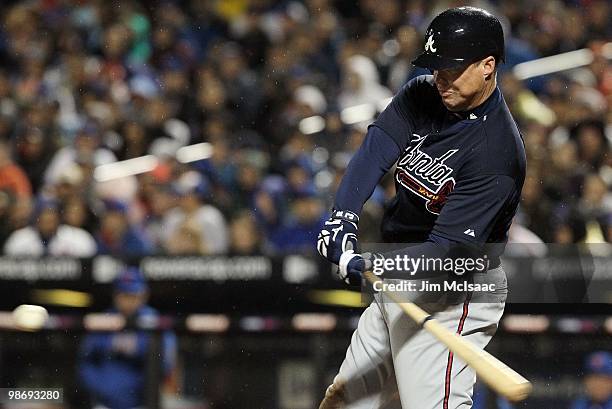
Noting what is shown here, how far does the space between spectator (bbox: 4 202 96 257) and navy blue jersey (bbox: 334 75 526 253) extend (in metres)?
3.39

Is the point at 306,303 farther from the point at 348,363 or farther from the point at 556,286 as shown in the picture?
the point at 348,363

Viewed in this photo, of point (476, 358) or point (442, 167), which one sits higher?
point (442, 167)

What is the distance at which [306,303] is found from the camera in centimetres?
580

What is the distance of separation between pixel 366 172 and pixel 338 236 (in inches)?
10.3

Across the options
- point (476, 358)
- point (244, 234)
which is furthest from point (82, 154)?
point (476, 358)

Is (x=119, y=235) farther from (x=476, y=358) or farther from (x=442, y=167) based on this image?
(x=476, y=358)

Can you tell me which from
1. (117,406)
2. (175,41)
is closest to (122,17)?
(175,41)

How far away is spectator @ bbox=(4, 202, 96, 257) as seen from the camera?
711cm

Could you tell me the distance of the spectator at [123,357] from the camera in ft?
18.4

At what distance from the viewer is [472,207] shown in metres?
3.91

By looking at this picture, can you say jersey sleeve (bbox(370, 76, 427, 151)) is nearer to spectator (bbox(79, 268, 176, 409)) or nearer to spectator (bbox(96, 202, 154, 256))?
spectator (bbox(79, 268, 176, 409))

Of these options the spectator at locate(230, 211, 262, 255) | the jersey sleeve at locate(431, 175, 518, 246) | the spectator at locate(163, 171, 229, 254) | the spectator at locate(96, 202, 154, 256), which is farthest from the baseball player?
the spectator at locate(96, 202, 154, 256)

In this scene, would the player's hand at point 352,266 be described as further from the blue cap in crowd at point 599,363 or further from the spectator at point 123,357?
the spectator at point 123,357

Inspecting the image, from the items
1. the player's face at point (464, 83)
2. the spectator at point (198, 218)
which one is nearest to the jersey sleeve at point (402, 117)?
the player's face at point (464, 83)
